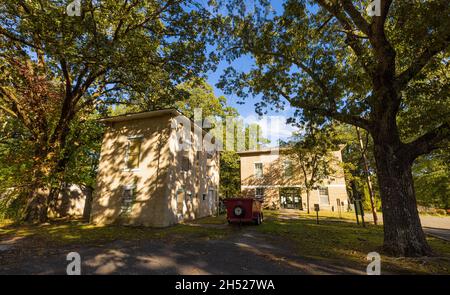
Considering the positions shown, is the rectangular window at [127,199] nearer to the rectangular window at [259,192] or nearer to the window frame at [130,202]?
the window frame at [130,202]

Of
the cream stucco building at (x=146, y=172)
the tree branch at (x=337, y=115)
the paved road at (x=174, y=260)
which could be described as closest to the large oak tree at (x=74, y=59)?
the cream stucco building at (x=146, y=172)

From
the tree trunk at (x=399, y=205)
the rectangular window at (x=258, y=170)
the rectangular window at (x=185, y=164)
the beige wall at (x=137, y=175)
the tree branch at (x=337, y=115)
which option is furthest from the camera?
the rectangular window at (x=258, y=170)

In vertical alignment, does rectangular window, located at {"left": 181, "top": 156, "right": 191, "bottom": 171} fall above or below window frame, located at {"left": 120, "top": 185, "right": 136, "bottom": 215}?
above

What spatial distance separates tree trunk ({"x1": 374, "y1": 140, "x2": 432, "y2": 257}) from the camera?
688 centimetres

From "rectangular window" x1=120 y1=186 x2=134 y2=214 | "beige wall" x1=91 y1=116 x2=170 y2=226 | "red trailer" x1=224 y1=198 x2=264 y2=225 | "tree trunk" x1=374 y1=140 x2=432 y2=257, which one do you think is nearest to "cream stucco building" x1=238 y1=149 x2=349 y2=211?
"red trailer" x1=224 y1=198 x2=264 y2=225

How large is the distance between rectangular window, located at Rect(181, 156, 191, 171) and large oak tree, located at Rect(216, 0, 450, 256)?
9221mm

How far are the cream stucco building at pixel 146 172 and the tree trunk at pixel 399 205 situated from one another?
11.4m

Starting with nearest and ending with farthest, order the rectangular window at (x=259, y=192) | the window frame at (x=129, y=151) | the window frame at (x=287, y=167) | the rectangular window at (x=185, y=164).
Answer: the window frame at (x=129, y=151) < the rectangular window at (x=185, y=164) < the window frame at (x=287, y=167) < the rectangular window at (x=259, y=192)

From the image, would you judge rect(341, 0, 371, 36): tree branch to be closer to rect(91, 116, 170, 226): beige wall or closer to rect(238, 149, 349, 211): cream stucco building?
rect(91, 116, 170, 226): beige wall

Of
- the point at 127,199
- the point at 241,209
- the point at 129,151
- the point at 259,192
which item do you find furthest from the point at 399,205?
the point at 259,192

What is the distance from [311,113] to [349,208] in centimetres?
2619

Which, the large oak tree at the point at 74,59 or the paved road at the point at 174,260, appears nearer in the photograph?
the paved road at the point at 174,260

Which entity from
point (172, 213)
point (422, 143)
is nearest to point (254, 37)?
point (422, 143)

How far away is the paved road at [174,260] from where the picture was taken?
213 inches
